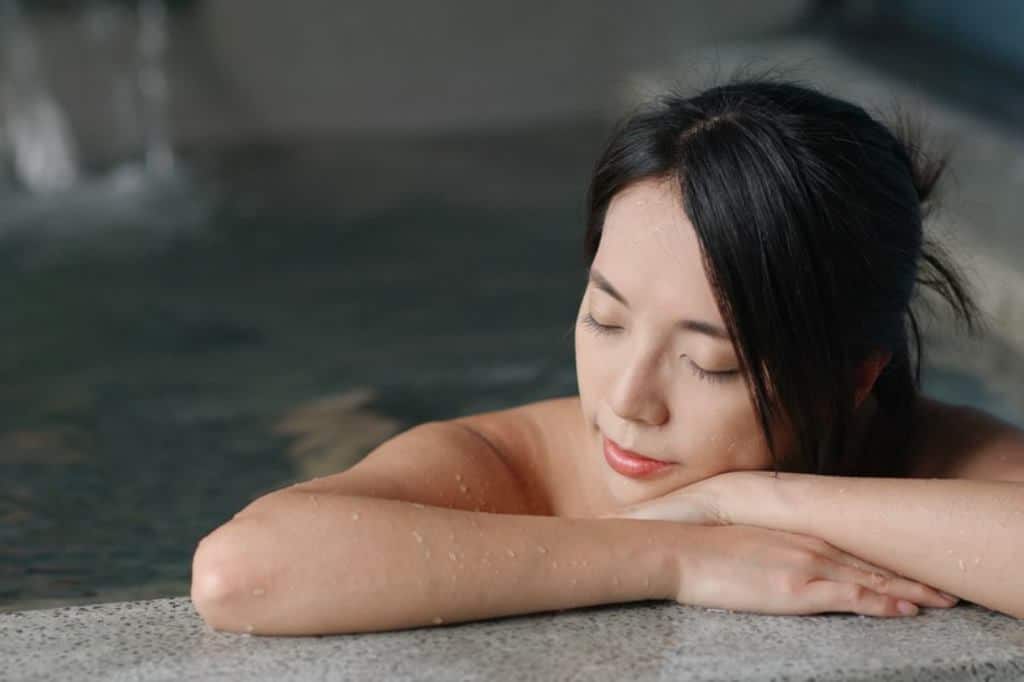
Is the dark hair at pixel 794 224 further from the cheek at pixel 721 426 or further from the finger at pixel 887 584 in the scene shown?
the finger at pixel 887 584

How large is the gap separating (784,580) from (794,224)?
17.0 inches

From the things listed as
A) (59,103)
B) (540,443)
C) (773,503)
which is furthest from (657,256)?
(59,103)

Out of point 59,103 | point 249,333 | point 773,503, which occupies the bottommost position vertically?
point 249,333

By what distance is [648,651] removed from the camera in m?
1.80

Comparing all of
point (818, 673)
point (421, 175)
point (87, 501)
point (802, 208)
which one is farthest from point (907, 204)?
point (421, 175)

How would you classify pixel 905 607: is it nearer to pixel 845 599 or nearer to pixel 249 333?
pixel 845 599

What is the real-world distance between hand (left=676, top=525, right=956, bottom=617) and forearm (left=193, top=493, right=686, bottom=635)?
7 centimetres

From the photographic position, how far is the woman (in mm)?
1829

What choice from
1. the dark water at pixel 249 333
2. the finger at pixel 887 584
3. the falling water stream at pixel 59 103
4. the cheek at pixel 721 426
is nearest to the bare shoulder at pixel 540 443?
the cheek at pixel 721 426

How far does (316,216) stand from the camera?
229 inches

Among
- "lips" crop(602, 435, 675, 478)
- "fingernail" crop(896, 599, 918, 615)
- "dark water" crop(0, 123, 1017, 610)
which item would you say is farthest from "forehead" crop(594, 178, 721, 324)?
"dark water" crop(0, 123, 1017, 610)

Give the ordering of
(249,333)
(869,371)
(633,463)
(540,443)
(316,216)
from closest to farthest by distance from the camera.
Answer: (633,463) < (869,371) < (540,443) < (249,333) < (316,216)

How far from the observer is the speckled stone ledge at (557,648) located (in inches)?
69.0

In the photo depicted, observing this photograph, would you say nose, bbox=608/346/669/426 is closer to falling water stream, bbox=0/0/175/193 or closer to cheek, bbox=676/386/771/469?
cheek, bbox=676/386/771/469
